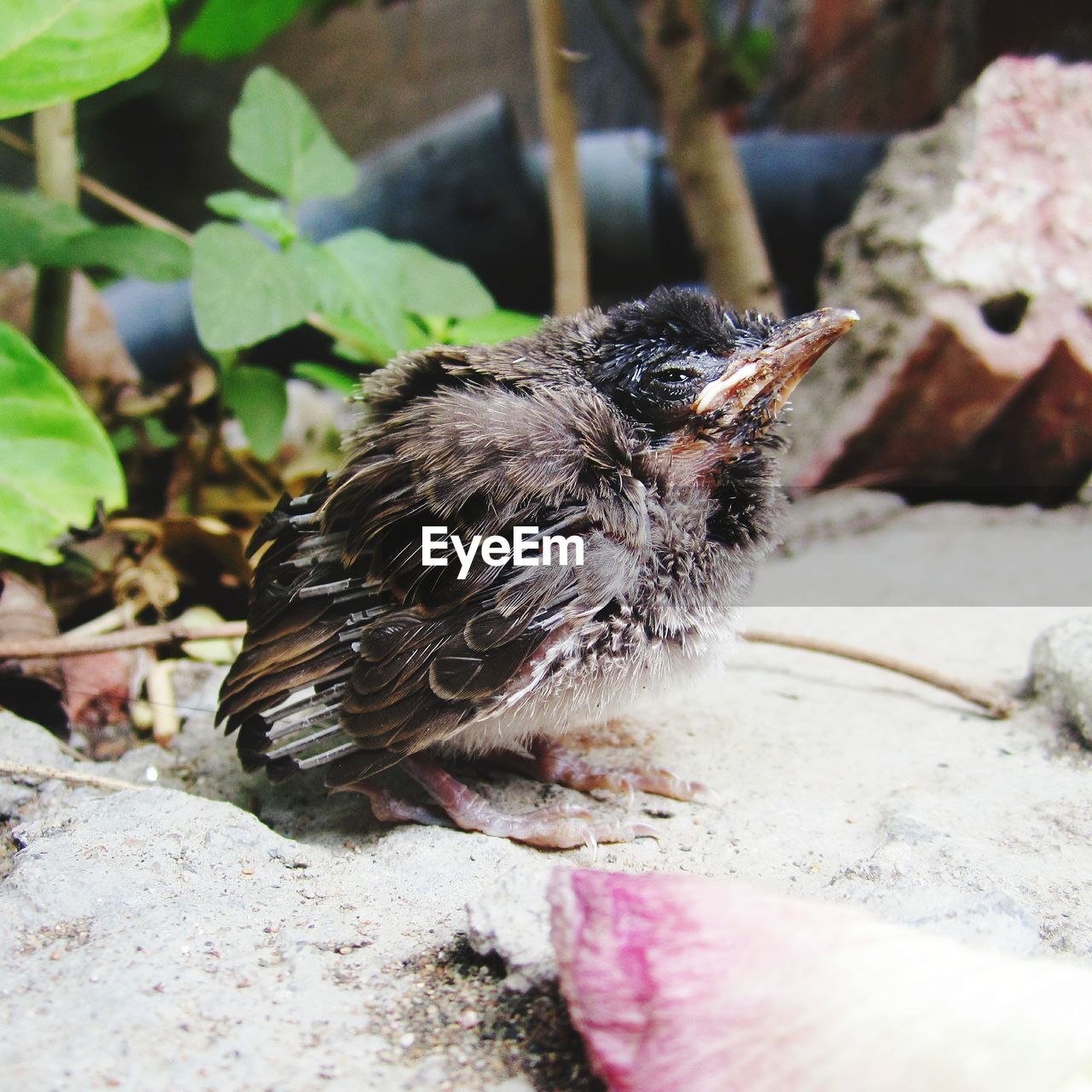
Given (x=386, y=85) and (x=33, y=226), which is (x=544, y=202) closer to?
(x=33, y=226)

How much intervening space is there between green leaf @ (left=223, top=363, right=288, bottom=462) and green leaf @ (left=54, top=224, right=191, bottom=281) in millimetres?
269

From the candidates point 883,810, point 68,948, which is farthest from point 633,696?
point 68,948

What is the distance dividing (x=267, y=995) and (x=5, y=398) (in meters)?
1.19

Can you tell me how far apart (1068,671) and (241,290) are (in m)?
1.69

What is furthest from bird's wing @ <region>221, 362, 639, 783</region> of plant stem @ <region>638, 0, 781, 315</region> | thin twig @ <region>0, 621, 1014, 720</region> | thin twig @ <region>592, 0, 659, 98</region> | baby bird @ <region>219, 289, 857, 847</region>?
thin twig @ <region>592, 0, 659, 98</region>

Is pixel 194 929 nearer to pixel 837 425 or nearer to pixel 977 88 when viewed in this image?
pixel 837 425

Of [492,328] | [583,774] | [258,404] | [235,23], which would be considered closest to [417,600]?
[583,774]

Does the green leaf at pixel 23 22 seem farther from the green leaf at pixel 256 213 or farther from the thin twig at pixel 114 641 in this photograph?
the thin twig at pixel 114 641

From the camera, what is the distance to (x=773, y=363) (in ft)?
5.39

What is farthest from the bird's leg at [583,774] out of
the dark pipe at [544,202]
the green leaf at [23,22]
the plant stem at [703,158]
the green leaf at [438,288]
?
the dark pipe at [544,202]

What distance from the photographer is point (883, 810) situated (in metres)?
1.62

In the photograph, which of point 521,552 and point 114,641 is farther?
point 114,641

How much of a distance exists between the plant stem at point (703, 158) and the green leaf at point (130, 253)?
6.96 ft

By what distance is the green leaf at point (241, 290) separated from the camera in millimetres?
1853
